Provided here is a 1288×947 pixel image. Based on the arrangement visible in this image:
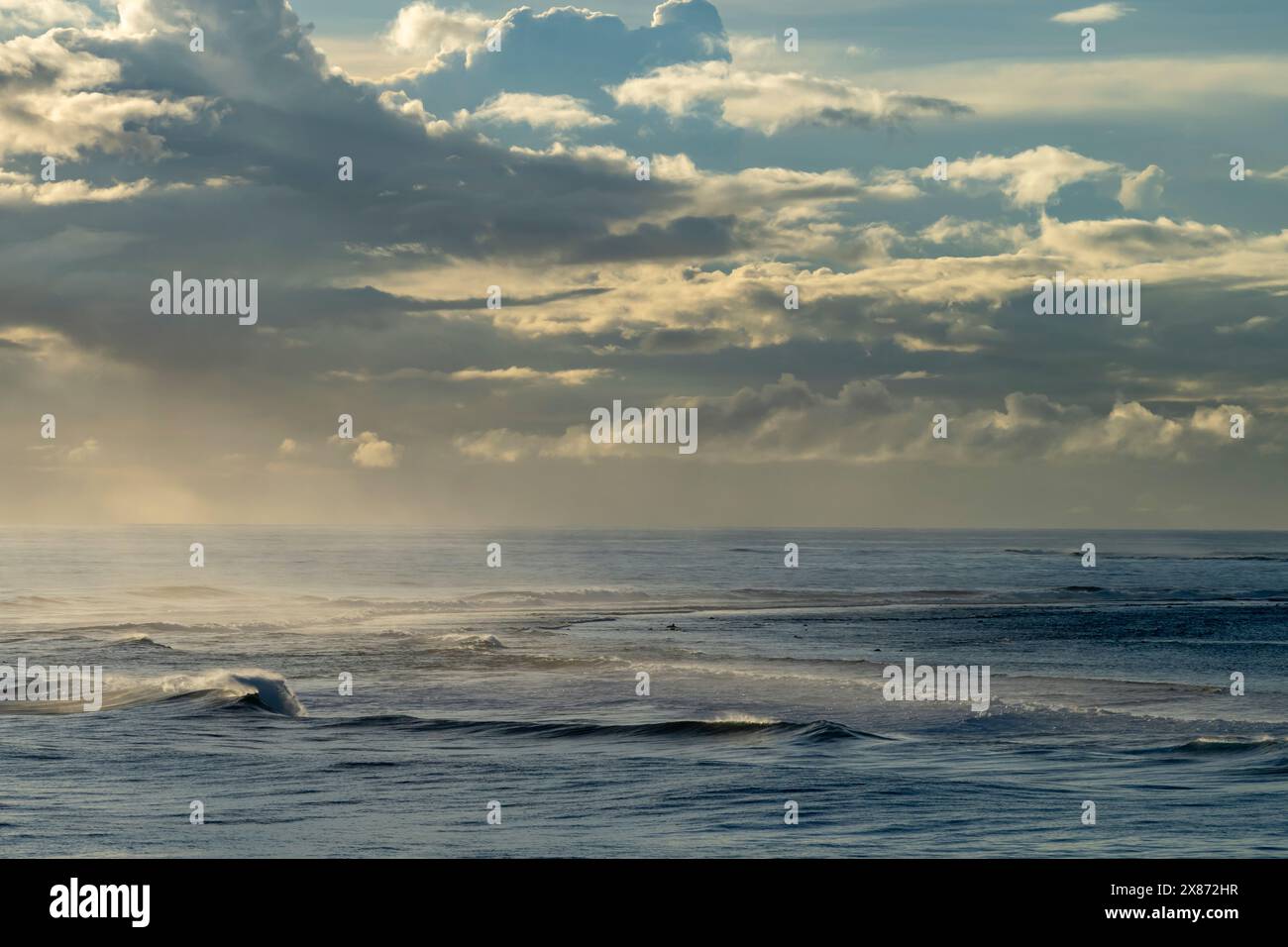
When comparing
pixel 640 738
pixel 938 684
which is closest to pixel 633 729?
pixel 640 738

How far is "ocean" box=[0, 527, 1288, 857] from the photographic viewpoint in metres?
17.5

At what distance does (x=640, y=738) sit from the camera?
26.8 metres

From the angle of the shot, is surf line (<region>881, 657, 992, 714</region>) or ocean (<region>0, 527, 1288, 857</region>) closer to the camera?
ocean (<region>0, 527, 1288, 857</region>)

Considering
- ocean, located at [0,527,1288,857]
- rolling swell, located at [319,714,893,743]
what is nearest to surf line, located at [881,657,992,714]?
ocean, located at [0,527,1288,857]

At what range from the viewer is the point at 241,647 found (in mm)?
46438

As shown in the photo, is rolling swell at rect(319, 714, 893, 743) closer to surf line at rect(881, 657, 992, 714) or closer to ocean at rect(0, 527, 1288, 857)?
ocean at rect(0, 527, 1288, 857)

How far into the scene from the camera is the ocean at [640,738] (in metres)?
17.5

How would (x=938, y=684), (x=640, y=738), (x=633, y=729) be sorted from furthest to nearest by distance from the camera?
(x=938, y=684), (x=633, y=729), (x=640, y=738)

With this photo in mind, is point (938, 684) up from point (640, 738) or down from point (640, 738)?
down

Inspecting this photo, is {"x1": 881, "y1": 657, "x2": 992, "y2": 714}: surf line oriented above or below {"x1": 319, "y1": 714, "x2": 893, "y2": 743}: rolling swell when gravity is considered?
below

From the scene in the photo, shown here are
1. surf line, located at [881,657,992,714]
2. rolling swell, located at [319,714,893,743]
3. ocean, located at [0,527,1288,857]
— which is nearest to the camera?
ocean, located at [0,527,1288,857]

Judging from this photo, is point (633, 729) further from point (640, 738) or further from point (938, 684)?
point (938, 684)
